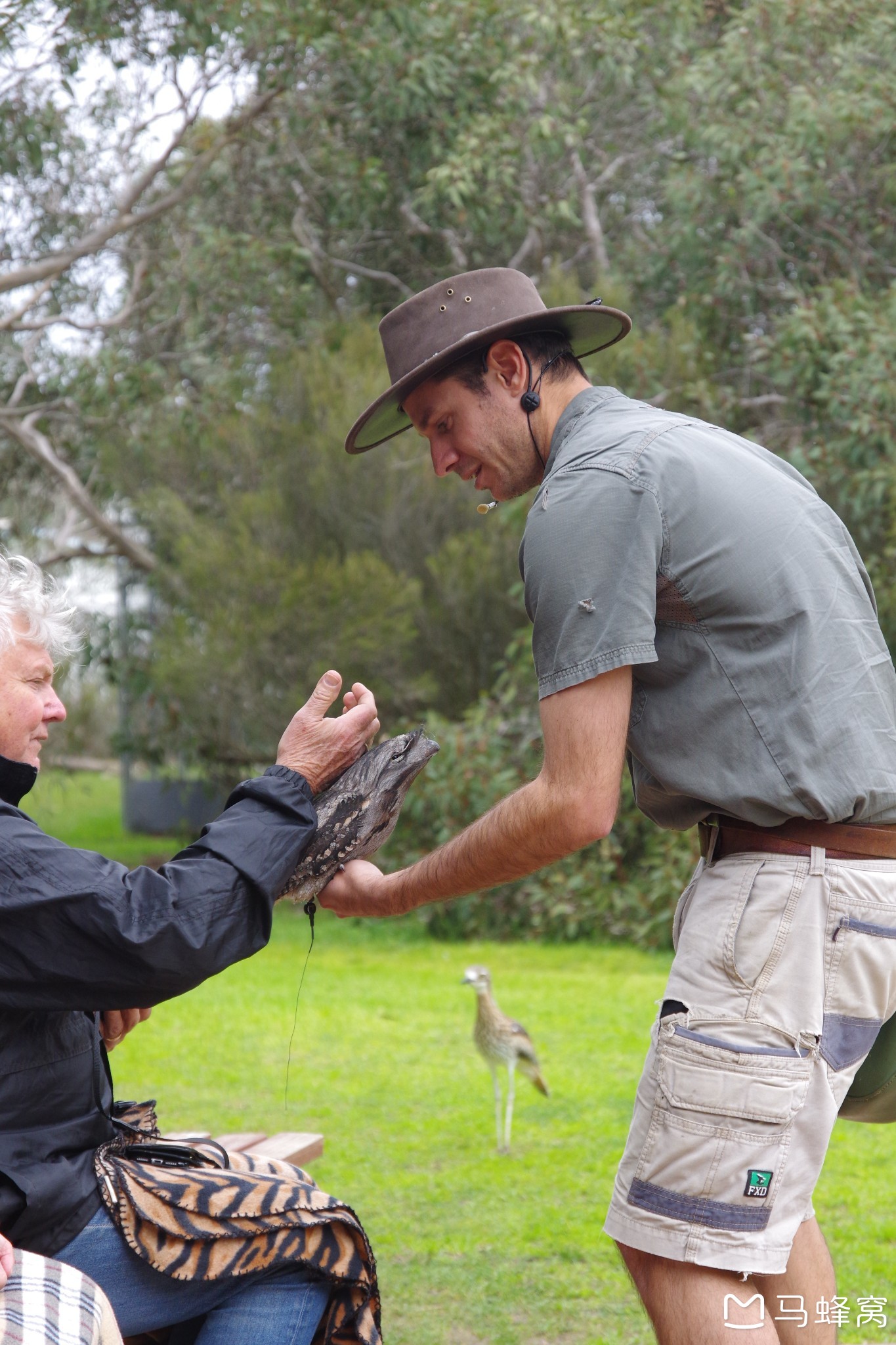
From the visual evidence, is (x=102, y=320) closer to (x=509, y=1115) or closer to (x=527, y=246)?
(x=527, y=246)

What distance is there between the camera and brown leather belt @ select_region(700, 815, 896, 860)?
7.31ft

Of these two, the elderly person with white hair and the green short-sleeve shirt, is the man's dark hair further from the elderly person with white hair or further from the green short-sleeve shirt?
the elderly person with white hair

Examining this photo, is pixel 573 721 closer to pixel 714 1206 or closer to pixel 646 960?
pixel 714 1206

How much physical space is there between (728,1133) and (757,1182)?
9 centimetres

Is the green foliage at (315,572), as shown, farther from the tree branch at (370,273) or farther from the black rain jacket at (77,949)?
the black rain jacket at (77,949)

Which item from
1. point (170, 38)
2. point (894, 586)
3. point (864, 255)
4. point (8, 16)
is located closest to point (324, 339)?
point (170, 38)

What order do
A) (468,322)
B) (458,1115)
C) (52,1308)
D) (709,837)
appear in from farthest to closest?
(458,1115) < (468,322) < (709,837) < (52,1308)

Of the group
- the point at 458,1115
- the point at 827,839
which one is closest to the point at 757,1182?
the point at 827,839

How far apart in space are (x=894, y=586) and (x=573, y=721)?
7.48m

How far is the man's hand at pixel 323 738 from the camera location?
2301 mm

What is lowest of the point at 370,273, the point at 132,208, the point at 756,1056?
the point at 756,1056

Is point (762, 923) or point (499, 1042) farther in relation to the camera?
point (499, 1042)

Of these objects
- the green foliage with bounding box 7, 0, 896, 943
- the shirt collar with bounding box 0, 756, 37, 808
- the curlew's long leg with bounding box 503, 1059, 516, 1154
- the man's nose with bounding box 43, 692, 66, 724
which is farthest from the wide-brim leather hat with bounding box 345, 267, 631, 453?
the green foliage with bounding box 7, 0, 896, 943

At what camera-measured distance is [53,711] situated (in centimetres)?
226
